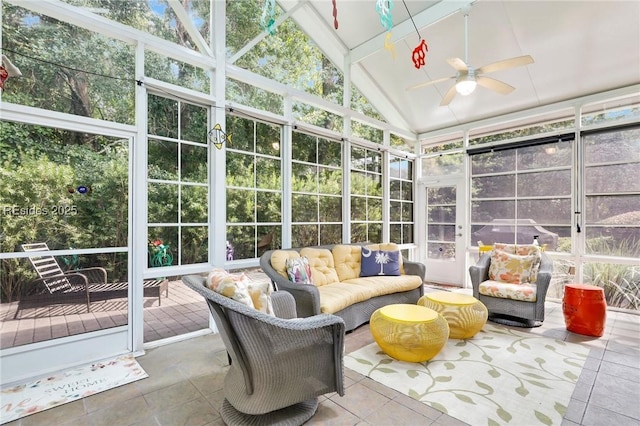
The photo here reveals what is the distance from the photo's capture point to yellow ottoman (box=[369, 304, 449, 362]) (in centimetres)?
249

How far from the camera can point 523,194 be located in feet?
16.2

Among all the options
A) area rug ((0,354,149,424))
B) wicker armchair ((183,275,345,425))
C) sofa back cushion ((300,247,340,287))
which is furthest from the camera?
sofa back cushion ((300,247,340,287))

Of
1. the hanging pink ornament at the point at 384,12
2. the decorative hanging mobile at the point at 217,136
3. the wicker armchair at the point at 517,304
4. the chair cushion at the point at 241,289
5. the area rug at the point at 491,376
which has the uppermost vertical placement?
the hanging pink ornament at the point at 384,12

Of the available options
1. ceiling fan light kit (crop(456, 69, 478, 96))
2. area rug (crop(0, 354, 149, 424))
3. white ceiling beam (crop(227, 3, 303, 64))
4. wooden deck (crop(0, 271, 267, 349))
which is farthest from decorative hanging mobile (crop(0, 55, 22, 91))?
ceiling fan light kit (crop(456, 69, 478, 96))

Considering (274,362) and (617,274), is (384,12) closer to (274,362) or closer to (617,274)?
(274,362)

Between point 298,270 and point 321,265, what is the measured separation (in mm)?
583

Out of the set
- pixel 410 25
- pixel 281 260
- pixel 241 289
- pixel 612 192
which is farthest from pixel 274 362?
pixel 612 192

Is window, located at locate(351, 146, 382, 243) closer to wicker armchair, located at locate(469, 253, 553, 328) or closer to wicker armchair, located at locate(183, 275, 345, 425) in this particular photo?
wicker armchair, located at locate(469, 253, 553, 328)

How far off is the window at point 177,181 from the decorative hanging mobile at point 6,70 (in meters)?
0.93

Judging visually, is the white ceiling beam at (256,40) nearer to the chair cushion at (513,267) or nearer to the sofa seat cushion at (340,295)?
the sofa seat cushion at (340,295)

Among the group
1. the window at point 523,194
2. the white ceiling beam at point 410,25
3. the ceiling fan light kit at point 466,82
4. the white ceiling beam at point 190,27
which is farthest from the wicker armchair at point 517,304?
the white ceiling beam at point 190,27

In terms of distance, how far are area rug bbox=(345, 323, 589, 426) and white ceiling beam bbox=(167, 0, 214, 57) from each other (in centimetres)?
343

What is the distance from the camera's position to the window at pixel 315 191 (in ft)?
13.8

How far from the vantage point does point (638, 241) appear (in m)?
4.00
